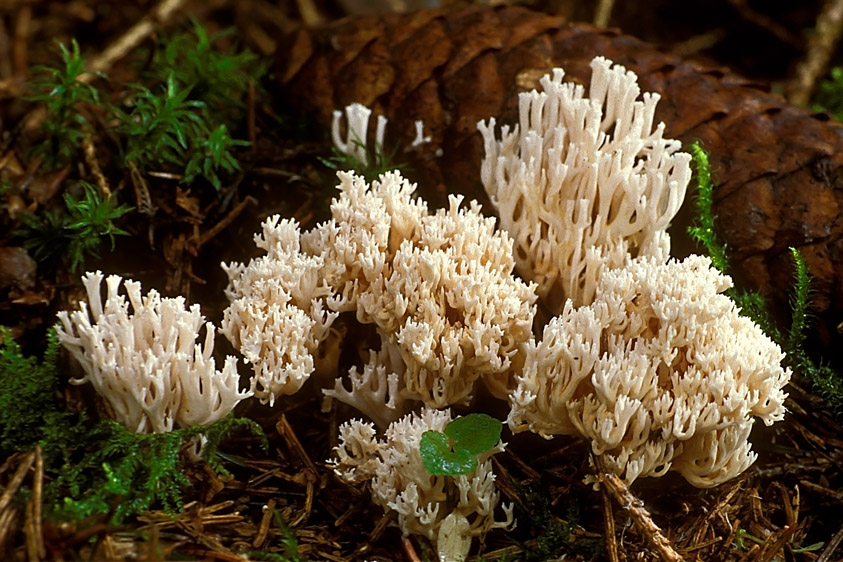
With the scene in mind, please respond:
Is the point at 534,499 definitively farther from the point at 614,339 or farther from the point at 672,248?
the point at 672,248

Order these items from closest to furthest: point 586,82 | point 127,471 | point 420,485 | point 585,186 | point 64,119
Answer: point 127,471 < point 420,485 < point 585,186 < point 586,82 < point 64,119

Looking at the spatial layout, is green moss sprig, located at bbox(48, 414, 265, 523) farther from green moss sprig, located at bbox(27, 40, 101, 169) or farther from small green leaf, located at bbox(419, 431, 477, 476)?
green moss sprig, located at bbox(27, 40, 101, 169)

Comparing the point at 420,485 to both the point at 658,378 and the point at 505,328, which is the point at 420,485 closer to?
A: the point at 505,328

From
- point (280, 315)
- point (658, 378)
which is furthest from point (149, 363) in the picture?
point (658, 378)

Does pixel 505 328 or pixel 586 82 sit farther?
pixel 586 82

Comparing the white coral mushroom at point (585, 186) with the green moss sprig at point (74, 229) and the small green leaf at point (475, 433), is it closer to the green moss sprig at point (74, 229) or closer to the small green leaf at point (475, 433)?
A: the small green leaf at point (475, 433)

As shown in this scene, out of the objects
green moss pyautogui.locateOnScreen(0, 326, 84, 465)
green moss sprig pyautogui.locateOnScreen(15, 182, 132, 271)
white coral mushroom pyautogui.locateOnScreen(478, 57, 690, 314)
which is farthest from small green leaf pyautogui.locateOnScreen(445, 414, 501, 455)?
green moss sprig pyautogui.locateOnScreen(15, 182, 132, 271)

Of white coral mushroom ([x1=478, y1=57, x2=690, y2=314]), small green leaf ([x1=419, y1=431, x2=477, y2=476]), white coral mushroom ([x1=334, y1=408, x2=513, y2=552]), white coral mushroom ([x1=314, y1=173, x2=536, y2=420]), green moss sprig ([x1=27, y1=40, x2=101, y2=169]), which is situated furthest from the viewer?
green moss sprig ([x1=27, y1=40, x2=101, y2=169])
